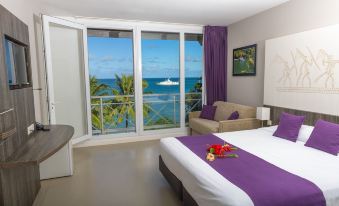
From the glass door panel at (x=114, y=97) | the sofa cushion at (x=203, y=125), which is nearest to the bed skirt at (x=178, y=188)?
the sofa cushion at (x=203, y=125)

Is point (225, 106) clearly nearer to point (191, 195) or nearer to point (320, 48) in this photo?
point (320, 48)

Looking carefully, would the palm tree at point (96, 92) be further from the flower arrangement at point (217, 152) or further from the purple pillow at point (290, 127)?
the purple pillow at point (290, 127)

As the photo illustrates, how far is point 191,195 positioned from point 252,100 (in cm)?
304

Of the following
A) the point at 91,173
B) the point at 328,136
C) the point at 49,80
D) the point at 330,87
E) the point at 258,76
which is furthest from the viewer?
the point at 258,76

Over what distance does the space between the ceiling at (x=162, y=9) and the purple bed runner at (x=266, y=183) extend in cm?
255

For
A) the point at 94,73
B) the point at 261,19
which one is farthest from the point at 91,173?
the point at 261,19

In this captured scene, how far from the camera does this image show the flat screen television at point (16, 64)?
204 centimetres

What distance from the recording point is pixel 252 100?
15.0ft

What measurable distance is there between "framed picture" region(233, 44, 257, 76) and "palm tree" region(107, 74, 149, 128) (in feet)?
7.03

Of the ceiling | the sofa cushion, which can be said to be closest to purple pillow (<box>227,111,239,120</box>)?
the sofa cushion

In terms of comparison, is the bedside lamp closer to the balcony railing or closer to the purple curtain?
the purple curtain

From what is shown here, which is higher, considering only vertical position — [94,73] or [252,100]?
[94,73]

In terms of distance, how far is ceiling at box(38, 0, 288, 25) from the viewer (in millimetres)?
3562

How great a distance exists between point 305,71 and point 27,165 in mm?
3574
